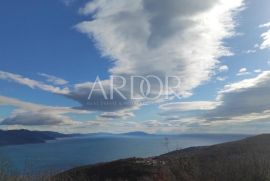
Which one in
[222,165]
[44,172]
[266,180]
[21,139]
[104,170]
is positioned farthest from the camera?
[21,139]

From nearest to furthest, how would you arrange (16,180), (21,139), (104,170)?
1. (16,180)
2. (104,170)
3. (21,139)

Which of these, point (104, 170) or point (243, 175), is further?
point (104, 170)

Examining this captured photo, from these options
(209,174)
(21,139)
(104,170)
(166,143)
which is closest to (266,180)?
(209,174)

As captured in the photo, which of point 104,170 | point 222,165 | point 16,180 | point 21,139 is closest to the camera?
point 16,180

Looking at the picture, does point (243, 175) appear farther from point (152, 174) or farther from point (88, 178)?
point (88, 178)

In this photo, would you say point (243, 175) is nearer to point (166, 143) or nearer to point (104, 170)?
point (166, 143)

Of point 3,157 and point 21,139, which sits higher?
point 21,139

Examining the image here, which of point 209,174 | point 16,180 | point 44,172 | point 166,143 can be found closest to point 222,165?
point 209,174

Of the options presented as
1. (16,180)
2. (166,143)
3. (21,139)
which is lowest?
(16,180)

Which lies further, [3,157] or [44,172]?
[44,172]
